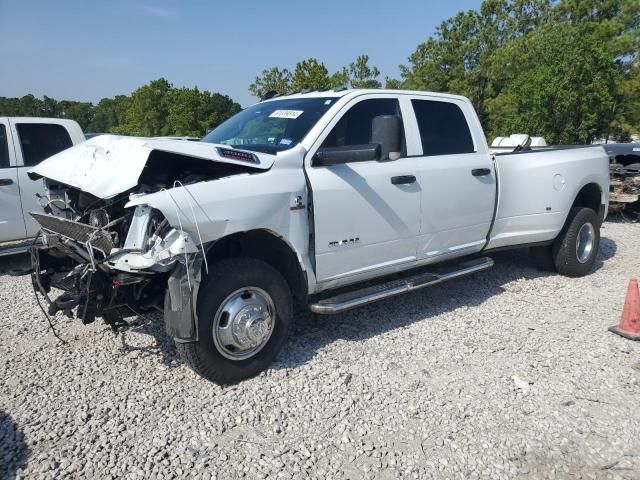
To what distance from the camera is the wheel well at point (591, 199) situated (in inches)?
249

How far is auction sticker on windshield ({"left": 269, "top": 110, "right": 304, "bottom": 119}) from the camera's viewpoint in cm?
416

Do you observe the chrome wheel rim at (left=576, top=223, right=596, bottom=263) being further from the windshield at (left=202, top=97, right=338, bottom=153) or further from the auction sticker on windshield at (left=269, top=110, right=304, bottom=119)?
the auction sticker on windshield at (left=269, top=110, right=304, bottom=119)

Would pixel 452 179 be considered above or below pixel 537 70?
below

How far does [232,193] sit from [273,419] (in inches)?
57.7

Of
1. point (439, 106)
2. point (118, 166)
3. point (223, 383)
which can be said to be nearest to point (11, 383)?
point (223, 383)

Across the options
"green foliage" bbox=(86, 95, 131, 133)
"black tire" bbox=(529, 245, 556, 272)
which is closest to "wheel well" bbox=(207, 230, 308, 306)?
"black tire" bbox=(529, 245, 556, 272)

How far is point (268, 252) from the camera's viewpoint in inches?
151

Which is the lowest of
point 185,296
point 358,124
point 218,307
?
point 218,307

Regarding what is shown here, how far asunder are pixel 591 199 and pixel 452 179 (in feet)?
9.29

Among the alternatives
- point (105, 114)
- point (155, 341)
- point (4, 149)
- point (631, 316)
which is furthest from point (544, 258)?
point (105, 114)

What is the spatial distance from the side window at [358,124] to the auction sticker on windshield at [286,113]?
1.24 ft

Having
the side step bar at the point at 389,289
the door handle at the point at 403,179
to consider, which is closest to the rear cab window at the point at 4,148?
the side step bar at the point at 389,289

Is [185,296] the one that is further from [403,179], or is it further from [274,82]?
[274,82]

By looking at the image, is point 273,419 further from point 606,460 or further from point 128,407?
point 606,460
